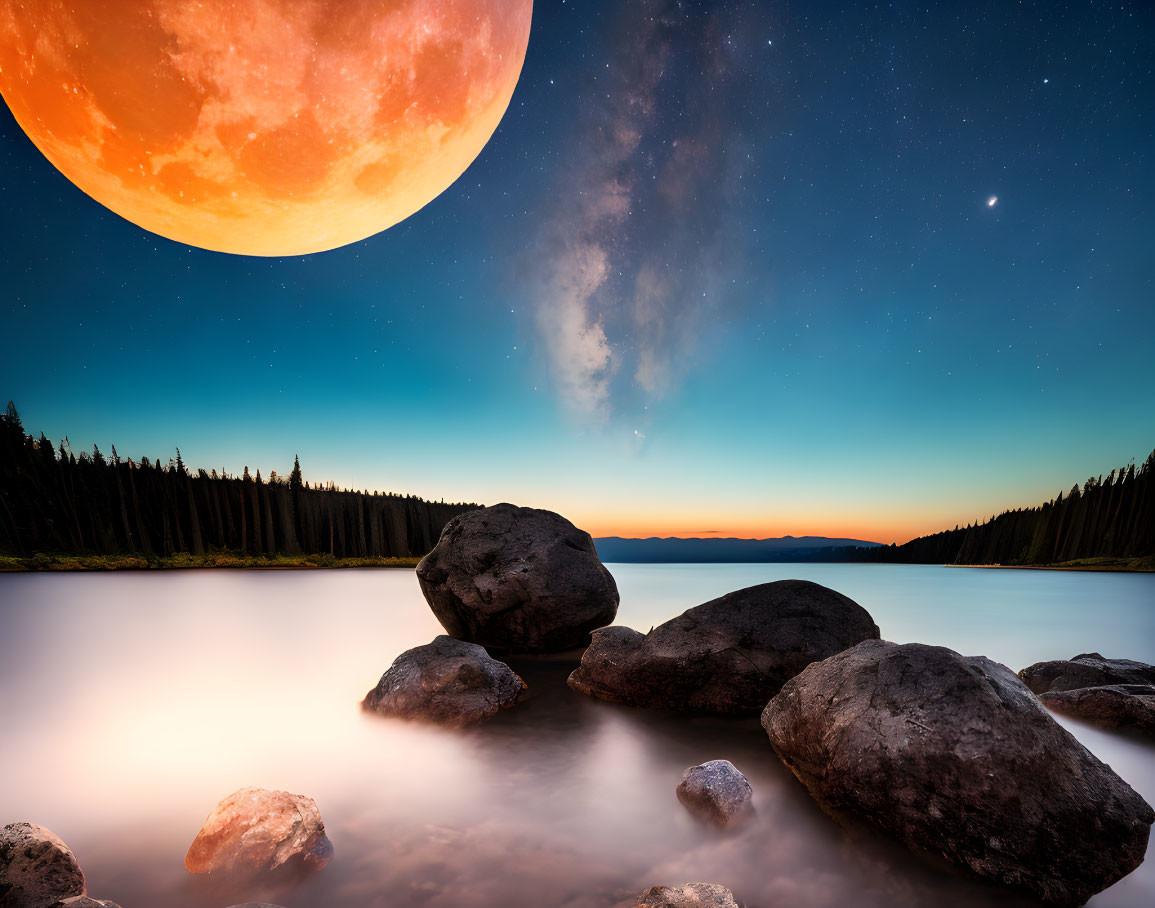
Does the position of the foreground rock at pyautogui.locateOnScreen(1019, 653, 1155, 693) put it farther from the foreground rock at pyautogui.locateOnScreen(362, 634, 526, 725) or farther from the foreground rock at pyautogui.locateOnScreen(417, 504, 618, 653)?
the foreground rock at pyautogui.locateOnScreen(362, 634, 526, 725)

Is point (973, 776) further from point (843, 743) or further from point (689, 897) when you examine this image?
point (689, 897)

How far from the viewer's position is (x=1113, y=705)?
5.91m

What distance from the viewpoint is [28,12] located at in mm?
4566

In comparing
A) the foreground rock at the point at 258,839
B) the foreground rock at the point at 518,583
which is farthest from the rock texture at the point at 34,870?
the foreground rock at the point at 518,583

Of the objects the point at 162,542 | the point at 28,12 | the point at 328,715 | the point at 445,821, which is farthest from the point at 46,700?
the point at 162,542

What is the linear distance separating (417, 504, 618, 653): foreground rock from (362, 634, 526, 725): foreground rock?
7.03 ft

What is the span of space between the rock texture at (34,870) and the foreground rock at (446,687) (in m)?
3.36

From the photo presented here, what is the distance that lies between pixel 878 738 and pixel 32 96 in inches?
372

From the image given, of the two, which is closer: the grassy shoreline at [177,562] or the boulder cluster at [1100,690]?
the boulder cluster at [1100,690]

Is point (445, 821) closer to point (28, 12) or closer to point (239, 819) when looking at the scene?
point (239, 819)

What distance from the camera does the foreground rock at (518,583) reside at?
905 cm

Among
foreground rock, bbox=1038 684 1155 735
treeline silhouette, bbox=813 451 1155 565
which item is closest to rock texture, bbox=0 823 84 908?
foreground rock, bbox=1038 684 1155 735

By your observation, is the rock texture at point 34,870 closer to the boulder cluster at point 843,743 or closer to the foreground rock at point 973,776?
the boulder cluster at point 843,743

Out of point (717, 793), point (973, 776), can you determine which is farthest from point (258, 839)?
point (973, 776)
